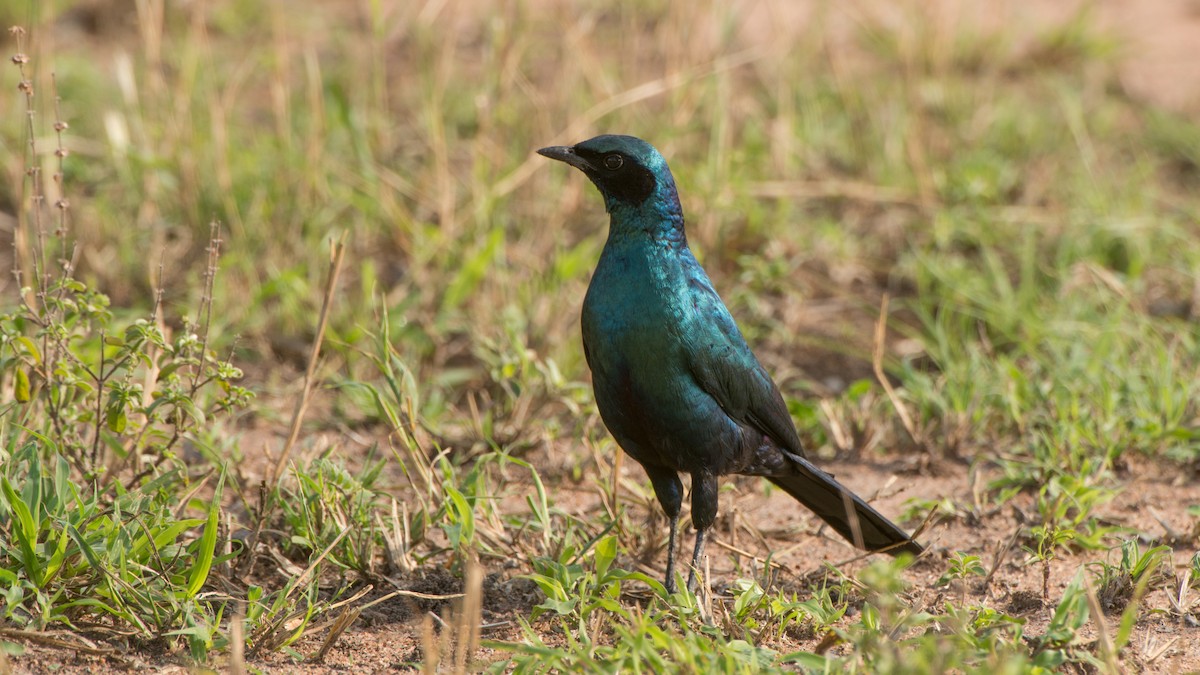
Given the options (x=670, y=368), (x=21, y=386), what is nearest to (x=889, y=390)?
(x=670, y=368)

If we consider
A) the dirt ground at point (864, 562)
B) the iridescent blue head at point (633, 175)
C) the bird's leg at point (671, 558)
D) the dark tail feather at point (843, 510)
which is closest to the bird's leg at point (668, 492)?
the bird's leg at point (671, 558)

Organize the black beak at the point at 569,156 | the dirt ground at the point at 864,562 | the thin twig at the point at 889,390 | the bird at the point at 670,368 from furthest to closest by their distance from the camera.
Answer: the thin twig at the point at 889,390 < the black beak at the point at 569,156 < the bird at the point at 670,368 < the dirt ground at the point at 864,562

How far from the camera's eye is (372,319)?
15.4 ft

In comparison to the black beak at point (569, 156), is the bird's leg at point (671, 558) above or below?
below

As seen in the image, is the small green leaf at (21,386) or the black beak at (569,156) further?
the black beak at (569,156)

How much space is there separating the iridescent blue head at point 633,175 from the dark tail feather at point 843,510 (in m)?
0.78

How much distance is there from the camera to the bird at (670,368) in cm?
320

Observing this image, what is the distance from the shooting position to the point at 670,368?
321 cm

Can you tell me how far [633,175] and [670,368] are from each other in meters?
0.51

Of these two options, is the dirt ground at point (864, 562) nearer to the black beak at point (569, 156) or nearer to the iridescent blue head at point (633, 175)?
the iridescent blue head at point (633, 175)

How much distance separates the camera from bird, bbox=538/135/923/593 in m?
3.20

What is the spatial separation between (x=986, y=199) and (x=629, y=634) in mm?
3343

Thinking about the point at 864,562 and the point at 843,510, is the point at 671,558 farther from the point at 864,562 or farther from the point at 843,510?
the point at 864,562

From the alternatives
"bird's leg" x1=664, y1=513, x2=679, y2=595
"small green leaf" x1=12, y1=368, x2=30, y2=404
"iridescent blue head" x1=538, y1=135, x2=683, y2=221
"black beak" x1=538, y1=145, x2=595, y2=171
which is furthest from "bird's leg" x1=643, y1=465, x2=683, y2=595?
"small green leaf" x1=12, y1=368, x2=30, y2=404
